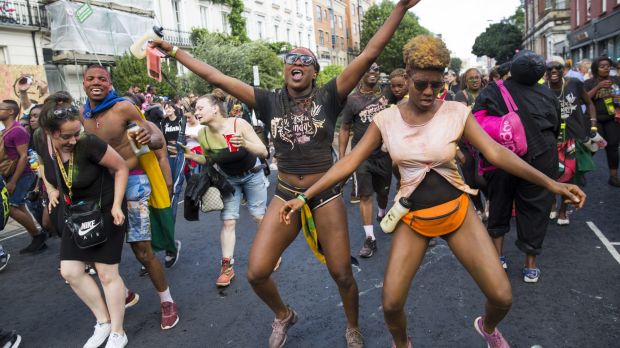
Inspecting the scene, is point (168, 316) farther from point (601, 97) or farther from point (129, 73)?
point (129, 73)

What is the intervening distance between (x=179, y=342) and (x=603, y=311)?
3316 millimetres

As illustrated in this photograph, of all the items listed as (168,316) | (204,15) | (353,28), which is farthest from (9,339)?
(353,28)

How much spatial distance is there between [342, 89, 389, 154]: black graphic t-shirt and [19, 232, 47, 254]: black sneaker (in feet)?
15.2

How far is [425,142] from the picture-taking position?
9.14 ft

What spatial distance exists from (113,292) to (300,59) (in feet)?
7.33

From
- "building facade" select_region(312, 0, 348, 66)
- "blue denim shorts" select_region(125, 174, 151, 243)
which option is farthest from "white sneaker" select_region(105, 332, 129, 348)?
"building facade" select_region(312, 0, 348, 66)

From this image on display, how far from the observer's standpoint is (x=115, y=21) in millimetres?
23625

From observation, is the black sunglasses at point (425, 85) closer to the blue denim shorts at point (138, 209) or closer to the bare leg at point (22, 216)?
the blue denim shorts at point (138, 209)

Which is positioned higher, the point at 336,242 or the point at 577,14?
the point at 577,14

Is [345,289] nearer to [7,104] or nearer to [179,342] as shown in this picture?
[179,342]

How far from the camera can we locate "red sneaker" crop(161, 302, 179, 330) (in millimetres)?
3951

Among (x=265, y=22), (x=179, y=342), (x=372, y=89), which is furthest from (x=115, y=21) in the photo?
(x=179, y=342)

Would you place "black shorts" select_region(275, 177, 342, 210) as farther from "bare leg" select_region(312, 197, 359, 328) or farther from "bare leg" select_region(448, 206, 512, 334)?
"bare leg" select_region(448, 206, 512, 334)

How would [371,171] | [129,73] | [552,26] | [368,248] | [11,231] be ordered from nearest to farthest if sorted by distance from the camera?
[368,248]
[371,171]
[11,231]
[129,73]
[552,26]
